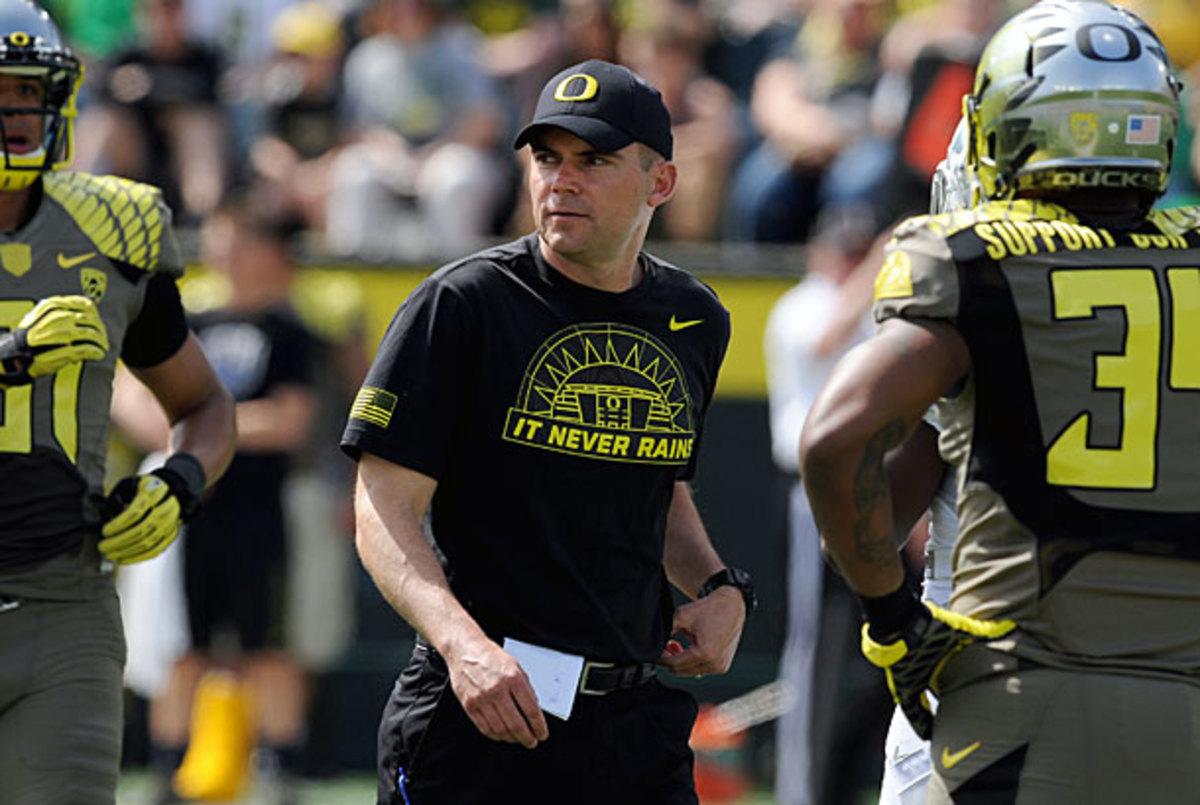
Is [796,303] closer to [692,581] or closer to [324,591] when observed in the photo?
[324,591]

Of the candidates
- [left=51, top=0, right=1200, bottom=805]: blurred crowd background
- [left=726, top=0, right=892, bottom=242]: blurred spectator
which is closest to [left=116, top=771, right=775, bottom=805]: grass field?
[left=51, top=0, right=1200, bottom=805]: blurred crowd background

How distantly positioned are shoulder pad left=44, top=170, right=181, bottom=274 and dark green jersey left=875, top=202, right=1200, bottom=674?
212 cm

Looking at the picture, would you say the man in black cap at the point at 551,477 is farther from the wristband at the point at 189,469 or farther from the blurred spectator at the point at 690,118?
the blurred spectator at the point at 690,118

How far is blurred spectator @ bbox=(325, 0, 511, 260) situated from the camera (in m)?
10.6

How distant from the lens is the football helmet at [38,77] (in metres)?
5.06

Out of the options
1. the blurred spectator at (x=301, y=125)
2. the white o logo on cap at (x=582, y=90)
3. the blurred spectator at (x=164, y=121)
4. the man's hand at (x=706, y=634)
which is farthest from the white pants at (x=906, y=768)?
the blurred spectator at (x=164, y=121)

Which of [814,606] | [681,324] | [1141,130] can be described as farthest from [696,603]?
[814,606]

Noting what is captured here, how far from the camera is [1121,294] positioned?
366 cm

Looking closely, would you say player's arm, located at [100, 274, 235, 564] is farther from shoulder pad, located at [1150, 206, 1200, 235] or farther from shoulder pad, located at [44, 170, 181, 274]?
shoulder pad, located at [1150, 206, 1200, 235]

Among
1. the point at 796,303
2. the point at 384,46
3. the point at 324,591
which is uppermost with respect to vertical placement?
the point at 384,46

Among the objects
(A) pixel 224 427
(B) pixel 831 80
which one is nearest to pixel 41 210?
(A) pixel 224 427

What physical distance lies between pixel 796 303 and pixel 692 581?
13.2ft

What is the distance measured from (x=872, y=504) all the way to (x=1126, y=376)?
48 centimetres

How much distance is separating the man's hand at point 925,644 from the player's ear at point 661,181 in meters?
1.22
